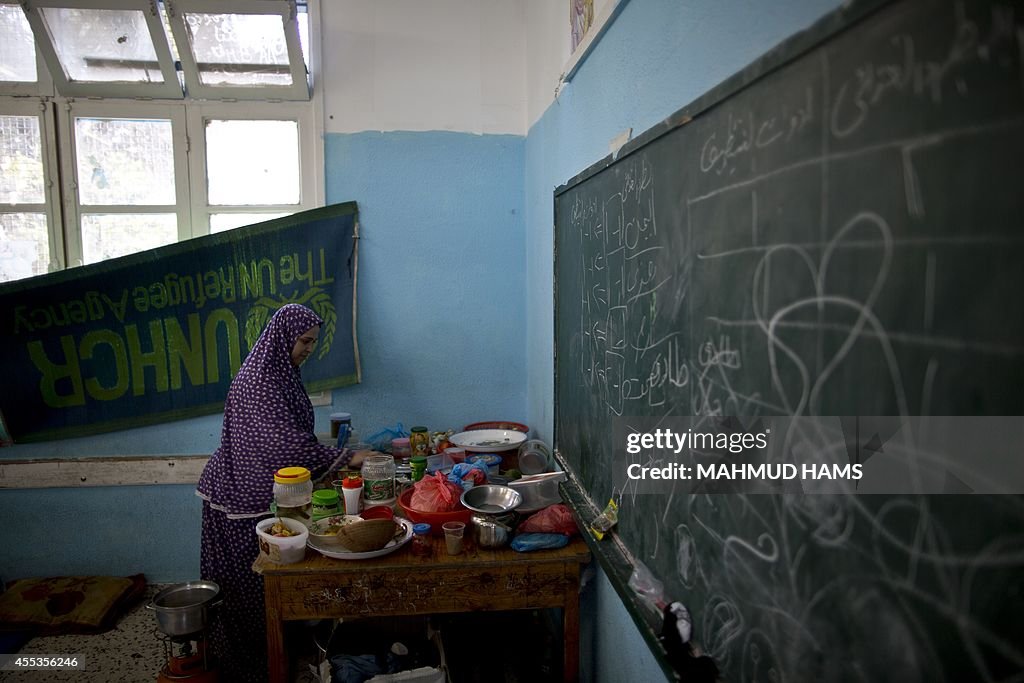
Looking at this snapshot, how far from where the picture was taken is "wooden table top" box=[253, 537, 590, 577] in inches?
75.1

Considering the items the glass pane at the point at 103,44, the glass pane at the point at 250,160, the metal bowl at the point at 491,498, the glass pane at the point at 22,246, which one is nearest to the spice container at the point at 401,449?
the metal bowl at the point at 491,498

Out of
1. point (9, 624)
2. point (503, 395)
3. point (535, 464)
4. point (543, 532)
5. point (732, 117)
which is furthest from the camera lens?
point (503, 395)

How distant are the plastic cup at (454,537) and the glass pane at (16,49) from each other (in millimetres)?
3406

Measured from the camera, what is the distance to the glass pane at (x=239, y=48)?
10.8 ft

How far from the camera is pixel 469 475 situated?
2.51 m

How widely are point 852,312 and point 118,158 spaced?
389 centimetres

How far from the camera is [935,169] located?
60cm

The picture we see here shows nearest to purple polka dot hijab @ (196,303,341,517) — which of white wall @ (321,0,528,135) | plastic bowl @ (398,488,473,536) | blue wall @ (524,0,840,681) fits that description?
plastic bowl @ (398,488,473,536)

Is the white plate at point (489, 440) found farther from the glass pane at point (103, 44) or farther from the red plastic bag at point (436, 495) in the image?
the glass pane at point (103, 44)

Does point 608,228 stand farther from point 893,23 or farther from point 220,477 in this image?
point 220,477

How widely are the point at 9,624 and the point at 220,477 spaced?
1586mm

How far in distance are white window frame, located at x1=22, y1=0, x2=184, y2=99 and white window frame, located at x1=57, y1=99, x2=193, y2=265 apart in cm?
5

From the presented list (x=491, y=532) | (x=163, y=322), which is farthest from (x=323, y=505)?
(x=163, y=322)

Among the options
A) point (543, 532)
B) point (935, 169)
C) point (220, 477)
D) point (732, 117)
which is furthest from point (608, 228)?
point (220, 477)
